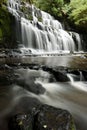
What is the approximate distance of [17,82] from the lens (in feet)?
18.4

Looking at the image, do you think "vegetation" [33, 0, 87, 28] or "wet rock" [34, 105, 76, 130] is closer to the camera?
"wet rock" [34, 105, 76, 130]

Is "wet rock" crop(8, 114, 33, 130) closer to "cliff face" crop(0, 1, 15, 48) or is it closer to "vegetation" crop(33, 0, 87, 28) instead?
"cliff face" crop(0, 1, 15, 48)

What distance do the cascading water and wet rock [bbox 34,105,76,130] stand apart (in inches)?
511

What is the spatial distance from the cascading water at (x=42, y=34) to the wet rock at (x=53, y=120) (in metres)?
13.0

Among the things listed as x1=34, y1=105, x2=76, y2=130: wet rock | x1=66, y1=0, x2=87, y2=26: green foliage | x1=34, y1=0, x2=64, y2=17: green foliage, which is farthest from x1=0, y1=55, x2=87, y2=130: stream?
x1=34, y1=0, x2=64, y2=17: green foliage

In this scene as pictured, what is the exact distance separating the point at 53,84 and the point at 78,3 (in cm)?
1800

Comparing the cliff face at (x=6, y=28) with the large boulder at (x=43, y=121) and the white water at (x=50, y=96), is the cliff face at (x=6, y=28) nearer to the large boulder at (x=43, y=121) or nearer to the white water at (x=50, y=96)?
the white water at (x=50, y=96)

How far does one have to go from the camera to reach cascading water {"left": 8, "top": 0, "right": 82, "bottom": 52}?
53.1 feet

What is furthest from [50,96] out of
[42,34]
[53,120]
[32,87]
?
[42,34]

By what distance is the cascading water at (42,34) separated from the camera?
16188 millimetres

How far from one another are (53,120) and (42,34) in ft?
47.9

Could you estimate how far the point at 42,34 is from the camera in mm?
17062

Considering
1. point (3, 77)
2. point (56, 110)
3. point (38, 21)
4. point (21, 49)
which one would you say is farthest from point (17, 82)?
point (38, 21)

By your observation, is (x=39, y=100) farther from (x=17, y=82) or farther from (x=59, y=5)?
(x=59, y=5)
